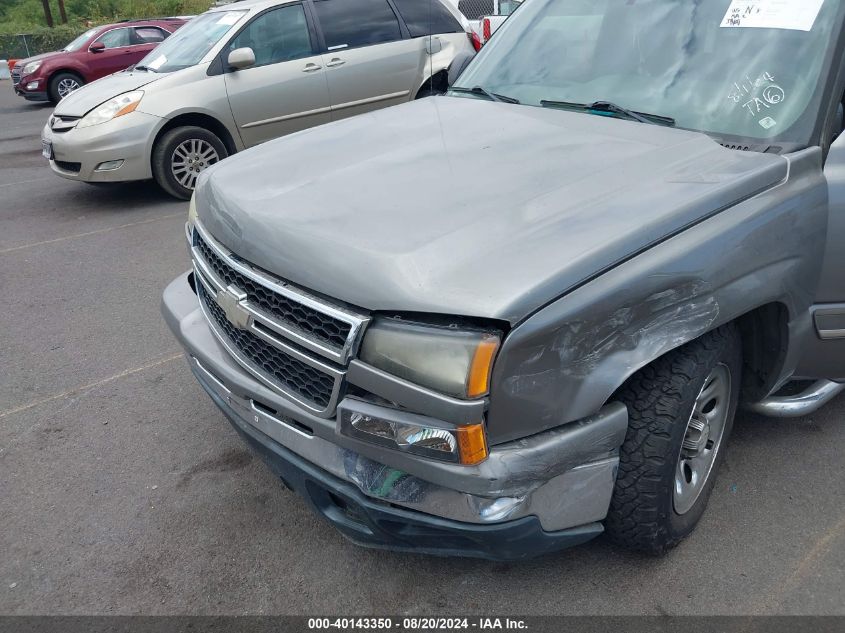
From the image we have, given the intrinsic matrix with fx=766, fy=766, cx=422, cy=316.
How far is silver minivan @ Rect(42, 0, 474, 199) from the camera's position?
701 cm

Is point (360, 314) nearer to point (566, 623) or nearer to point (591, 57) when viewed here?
point (566, 623)

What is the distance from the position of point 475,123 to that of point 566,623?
190cm

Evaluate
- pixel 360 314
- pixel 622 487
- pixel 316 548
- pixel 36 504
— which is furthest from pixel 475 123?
pixel 36 504

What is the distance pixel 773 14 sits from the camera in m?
2.89

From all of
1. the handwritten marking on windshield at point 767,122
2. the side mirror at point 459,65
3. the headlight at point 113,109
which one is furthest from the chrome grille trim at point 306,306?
the headlight at point 113,109

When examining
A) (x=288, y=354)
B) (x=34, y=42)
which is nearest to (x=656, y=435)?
(x=288, y=354)

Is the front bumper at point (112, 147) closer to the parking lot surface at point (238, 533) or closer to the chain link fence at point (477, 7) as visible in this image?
the parking lot surface at point (238, 533)

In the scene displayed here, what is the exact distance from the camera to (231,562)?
2740 mm

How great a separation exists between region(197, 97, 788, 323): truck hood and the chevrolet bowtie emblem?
5.2 inches

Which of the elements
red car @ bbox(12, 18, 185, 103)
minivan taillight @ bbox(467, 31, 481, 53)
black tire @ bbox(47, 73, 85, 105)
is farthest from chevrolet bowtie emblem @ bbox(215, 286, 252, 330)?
black tire @ bbox(47, 73, 85, 105)

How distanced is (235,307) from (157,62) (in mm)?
6024

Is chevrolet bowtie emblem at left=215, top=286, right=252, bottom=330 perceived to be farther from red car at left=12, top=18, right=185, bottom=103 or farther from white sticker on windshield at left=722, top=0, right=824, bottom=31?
red car at left=12, top=18, right=185, bottom=103

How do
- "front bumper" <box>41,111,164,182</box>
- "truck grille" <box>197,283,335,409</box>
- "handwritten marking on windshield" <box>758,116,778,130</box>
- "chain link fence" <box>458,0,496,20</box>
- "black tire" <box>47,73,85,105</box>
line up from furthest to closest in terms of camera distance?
"black tire" <box>47,73,85,105</box>, "chain link fence" <box>458,0,496,20</box>, "front bumper" <box>41,111,164,182</box>, "handwritten marking on windshield" <box>758,116,778,130</box>, "truck grille" <box>197,283,335,409</box>

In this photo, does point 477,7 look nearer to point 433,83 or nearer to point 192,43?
point 433,83
